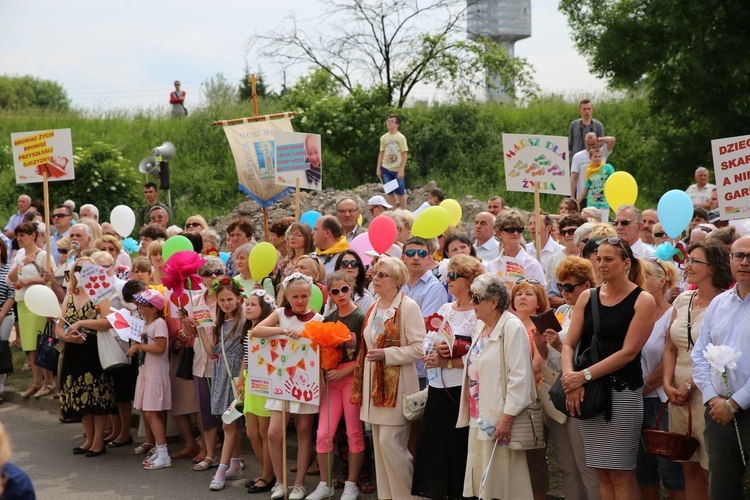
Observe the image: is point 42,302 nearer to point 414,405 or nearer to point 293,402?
point 293,402

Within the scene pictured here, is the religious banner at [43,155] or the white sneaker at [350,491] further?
the religious banner at [43,155]

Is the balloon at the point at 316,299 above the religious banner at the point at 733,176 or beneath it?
beneath

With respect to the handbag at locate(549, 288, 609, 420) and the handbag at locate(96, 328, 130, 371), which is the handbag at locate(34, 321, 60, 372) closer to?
the handbag at locate(96, 328, 130, 371)

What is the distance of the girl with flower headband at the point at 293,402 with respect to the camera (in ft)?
25.8

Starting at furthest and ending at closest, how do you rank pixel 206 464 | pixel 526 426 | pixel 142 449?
1. pixel 142 449
2. pixel 206 464
3. pixel 526 426

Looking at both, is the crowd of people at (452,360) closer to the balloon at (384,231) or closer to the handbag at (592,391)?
the handbag at (592,391)

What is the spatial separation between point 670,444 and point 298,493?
3260 mm

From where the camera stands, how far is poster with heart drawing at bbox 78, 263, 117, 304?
962 centimetres

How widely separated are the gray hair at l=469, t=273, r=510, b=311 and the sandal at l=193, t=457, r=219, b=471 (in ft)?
12.3

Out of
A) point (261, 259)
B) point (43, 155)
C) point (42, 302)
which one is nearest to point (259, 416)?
point (261, 259)

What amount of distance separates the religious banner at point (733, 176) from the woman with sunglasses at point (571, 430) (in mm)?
1731

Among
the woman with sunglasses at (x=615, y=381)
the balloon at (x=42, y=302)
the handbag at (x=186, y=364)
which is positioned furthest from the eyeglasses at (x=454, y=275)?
the balloon at (x=42, y=302)

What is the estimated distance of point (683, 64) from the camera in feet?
56.9

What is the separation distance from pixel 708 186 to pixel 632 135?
9641 millimetres
